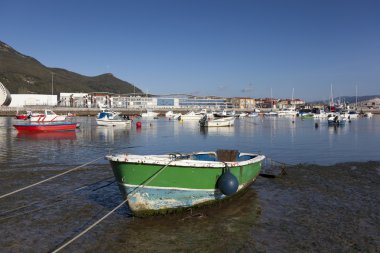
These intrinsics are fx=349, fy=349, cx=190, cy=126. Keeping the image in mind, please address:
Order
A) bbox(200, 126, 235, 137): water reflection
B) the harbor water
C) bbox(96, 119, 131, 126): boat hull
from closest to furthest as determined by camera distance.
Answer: the harbor water
bbox(200, 126, 235, 137): water reflection
bbox(96, 119, 131, 126): boat hull

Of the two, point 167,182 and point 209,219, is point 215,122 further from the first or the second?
point 167,182

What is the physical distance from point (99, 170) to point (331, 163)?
48.2 ft

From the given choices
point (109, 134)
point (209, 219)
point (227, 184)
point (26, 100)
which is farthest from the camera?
point (26, 100)

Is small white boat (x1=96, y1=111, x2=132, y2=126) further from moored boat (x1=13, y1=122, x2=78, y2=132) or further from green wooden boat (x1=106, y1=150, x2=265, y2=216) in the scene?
green wooden boat (x1=106, y1=150, x2=265, y2=216)

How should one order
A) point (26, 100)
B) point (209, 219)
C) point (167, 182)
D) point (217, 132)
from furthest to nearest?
point (26, 100), point (217, 132), point (209, 219), point (167, 182)

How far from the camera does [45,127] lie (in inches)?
1821

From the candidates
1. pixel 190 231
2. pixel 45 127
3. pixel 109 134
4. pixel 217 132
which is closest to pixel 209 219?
pixel 190 231

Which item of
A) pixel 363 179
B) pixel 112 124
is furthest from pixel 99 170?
pixel 112 124

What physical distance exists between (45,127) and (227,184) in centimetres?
4032

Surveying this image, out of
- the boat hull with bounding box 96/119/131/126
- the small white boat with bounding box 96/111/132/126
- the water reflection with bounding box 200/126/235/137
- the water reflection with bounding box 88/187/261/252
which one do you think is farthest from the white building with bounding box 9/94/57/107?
the water reflection with bounding box 88/187/261/252

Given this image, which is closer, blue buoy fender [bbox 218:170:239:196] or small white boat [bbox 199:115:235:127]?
blue buoy fender [bbox 218:170:239:196]

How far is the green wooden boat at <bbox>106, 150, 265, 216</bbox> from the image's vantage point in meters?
10.7

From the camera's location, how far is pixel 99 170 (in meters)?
19.5

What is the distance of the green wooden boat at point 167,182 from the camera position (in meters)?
10.7
